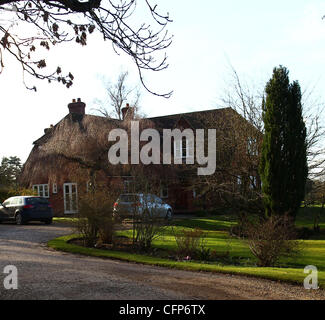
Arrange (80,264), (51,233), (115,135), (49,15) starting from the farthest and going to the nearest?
(115,135) → (51,233) → (80,264) → (49,15)

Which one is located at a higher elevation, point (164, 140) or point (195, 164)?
point (164, 140)

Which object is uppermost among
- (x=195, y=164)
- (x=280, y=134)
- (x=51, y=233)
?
(x=280, y=134)

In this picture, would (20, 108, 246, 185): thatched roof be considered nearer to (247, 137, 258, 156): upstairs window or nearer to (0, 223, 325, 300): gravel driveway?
(247, 137, 258, 156): upstairs window

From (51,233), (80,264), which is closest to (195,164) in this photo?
(51,233)

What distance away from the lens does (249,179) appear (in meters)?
21.4

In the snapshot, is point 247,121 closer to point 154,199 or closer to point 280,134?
point 280,134

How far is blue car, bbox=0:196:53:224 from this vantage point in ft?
69.8

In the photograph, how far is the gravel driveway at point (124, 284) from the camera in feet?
21.1

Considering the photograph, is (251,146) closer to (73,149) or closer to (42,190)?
(73,149)

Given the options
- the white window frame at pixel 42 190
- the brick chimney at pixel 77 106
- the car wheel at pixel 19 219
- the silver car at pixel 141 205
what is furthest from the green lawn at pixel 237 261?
the white window frame at pixel 42 190

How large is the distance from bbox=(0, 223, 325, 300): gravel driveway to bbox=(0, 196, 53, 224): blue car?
457 inches

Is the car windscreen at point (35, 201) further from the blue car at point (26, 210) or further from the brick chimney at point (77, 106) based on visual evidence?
the brick chimney at point (77, 106)

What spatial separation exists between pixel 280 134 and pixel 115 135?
32.5ft

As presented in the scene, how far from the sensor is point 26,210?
21234 millimetres
